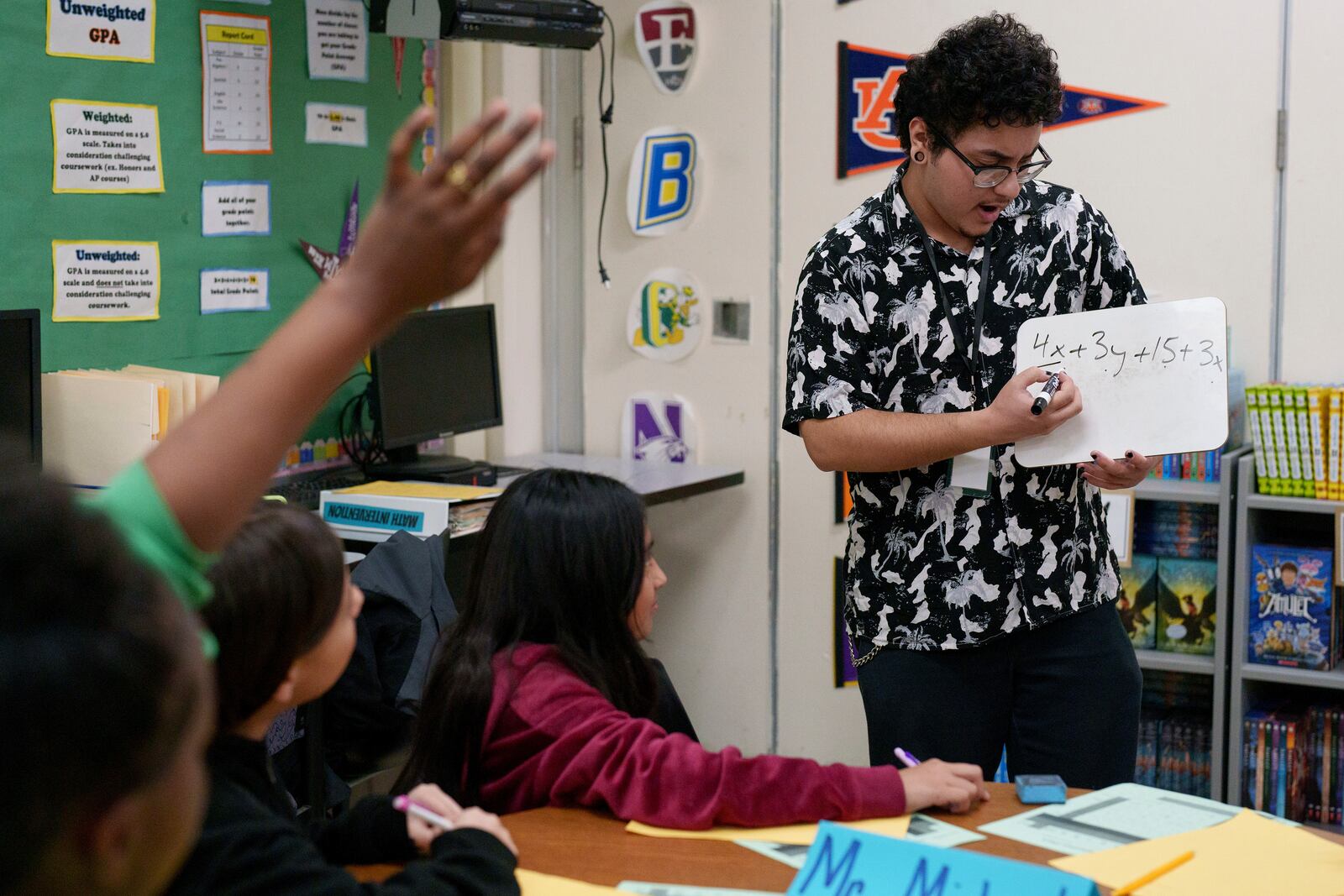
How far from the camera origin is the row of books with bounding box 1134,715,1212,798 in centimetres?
317

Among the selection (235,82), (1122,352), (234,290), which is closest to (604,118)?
(235,82)

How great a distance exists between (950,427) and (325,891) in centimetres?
104

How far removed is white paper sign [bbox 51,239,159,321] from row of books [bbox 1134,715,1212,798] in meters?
2.40

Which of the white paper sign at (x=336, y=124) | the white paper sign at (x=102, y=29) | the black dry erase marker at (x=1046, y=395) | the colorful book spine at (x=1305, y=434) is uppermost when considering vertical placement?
the white paper sign at (x=102, y=29)

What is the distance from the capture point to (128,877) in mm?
551

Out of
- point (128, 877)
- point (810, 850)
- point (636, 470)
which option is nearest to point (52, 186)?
point (636, 470)

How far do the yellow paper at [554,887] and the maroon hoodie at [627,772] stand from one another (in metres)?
0.16

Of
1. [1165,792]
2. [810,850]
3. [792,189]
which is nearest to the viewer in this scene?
[810,850]

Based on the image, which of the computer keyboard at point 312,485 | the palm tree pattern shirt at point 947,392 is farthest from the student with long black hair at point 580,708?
the computer keyboard at point 312,485

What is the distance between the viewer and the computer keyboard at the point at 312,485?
121 inches

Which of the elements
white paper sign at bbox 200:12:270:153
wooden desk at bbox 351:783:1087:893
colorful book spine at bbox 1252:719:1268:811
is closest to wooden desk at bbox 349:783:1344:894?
wooden desk at bbox 351:783:1087:893

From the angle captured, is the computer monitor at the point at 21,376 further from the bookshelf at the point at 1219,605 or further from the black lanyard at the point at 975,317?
the bookshelf at the point at 1219,605

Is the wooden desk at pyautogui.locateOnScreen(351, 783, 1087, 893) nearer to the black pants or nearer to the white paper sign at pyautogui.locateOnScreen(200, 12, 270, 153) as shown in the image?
the black pants

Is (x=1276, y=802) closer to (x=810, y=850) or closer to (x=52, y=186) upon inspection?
(x=810, y=850)
